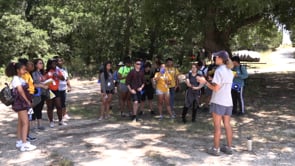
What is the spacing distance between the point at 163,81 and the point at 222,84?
3.31 meters

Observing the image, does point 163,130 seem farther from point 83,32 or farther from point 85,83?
point 83,32

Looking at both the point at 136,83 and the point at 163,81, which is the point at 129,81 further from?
the point at 163,81

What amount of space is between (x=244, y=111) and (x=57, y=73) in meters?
5.23

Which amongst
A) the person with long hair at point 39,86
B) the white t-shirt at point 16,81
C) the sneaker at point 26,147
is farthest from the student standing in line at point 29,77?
the sneaker at point 26,147

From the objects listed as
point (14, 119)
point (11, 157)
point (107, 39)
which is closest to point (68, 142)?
point (11, 157)

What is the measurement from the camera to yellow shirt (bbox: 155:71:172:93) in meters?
9.72

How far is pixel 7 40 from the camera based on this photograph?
21953mm

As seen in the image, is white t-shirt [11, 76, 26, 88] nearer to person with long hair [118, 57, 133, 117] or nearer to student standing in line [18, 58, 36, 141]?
student standing in line [18, 58, 36, 141]

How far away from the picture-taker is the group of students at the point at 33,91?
6957 millimetres

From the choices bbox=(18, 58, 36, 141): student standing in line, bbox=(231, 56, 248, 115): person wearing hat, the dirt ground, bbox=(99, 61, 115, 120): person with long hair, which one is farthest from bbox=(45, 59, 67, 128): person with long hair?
bbox=(231, 56, 248, 115): person wearing hat

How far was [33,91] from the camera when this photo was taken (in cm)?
768

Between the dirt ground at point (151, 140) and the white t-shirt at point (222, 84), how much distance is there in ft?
3.19

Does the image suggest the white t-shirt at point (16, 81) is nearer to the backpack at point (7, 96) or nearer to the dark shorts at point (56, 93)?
the backpack at point (7, 96)

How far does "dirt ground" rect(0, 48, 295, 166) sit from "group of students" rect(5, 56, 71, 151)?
33cm
